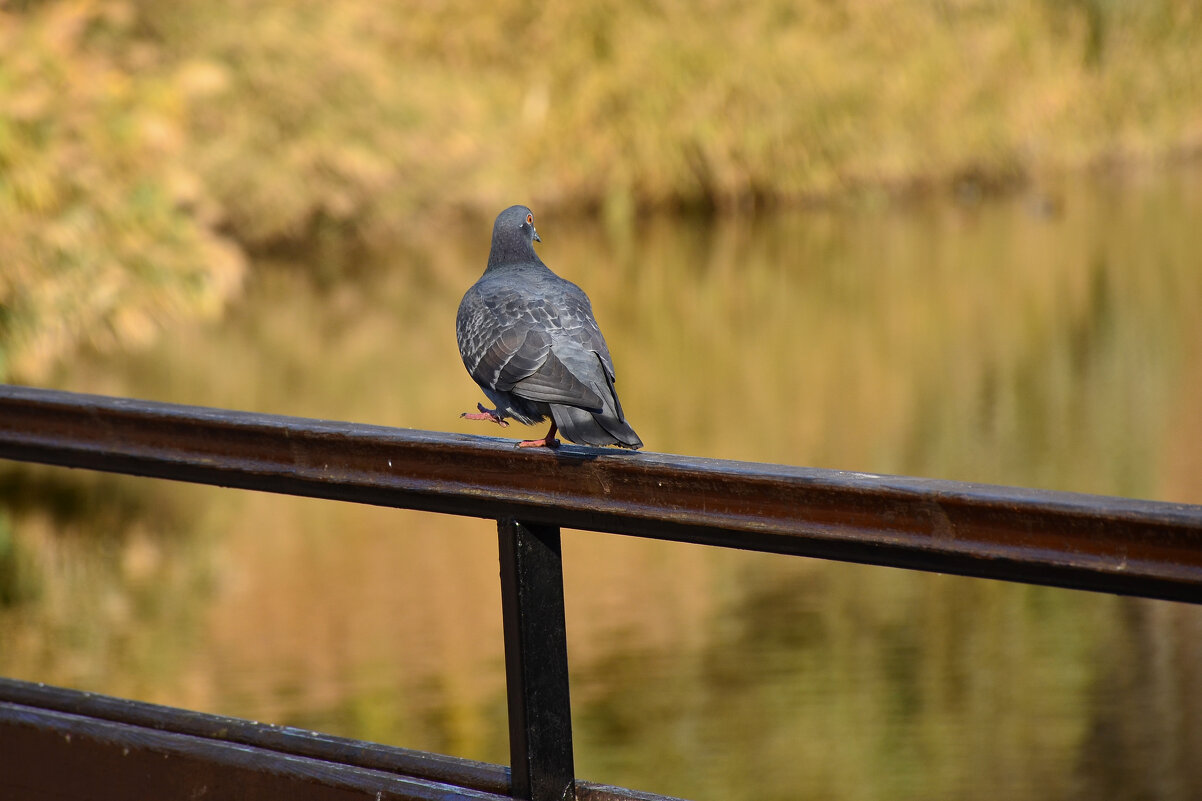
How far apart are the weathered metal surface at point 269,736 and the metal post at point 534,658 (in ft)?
0.20

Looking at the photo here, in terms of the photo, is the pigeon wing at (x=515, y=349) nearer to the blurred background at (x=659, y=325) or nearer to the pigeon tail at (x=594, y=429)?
the pigeon tail at (x=594, y=429)

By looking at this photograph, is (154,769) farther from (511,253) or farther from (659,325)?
(659,325)

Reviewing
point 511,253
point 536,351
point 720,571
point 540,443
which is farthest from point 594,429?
point 720,571

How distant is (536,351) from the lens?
164 cm

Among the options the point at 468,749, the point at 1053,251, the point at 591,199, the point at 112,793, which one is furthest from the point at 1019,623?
the point at 591,199

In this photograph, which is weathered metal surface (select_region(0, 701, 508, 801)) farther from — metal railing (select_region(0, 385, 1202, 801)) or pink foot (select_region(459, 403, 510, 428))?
pink foot (select_region(459, 403, 510, 428))

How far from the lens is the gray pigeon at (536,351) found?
150 centimetres

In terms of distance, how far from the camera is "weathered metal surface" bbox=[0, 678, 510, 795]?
1.54 metres

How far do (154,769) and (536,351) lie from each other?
0.64 meters

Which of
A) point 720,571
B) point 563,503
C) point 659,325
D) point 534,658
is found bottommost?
point 720,571

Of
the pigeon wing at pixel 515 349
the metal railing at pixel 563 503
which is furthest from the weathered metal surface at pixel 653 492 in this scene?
the pigeon wing at pixel 515 349

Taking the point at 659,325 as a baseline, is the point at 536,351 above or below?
above

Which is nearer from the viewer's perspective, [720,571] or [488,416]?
[488,416]

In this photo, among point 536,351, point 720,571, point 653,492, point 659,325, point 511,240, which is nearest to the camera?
point 653,492
